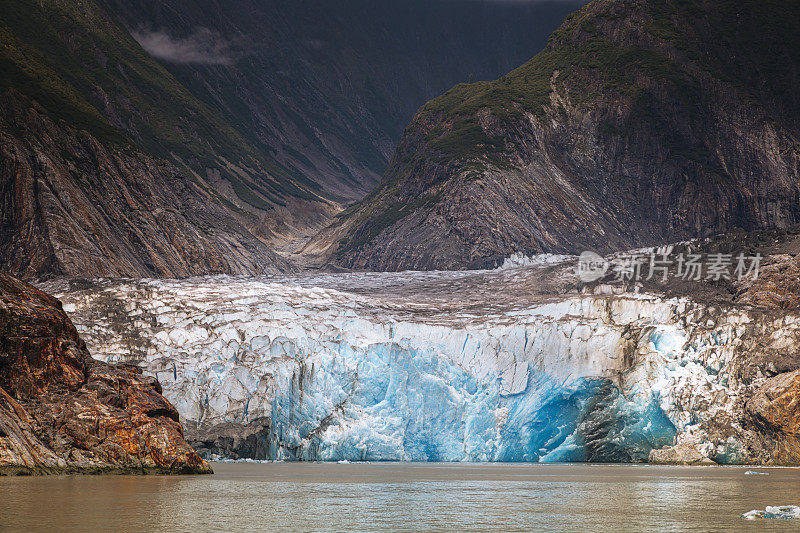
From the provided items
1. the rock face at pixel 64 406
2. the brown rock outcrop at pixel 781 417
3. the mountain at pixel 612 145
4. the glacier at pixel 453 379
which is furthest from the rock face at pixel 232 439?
the mountain at pixel 612 145

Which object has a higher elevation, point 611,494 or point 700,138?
point 700,138

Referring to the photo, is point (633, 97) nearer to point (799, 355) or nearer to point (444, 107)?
point (444, 107)

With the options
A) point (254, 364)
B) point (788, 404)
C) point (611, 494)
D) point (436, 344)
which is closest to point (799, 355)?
point (788, 404)

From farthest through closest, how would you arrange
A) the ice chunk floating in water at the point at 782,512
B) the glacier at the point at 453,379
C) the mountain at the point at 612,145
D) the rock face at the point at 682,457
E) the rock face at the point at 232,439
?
Answer: 1. the mountain at the point at 612,145
2. the glacier at the point at 453,379
3. the rock face at the point at 682,457
4. the rock face at the point at 232,439
5. the ice chunk floating in water at the point at 782,512

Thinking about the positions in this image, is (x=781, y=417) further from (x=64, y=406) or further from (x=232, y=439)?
(x=64, y=406)

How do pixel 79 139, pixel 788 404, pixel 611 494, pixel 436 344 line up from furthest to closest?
pixel 79 139 → pixel 436 344 → pixel 788 404 → pixel 611 494

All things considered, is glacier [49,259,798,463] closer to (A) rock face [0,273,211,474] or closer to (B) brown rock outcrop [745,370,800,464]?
(B) brown rock outcrop [745,370,800,464]

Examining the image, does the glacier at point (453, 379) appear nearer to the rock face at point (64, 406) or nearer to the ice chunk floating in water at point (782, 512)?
the rock face at point (64, 406)
